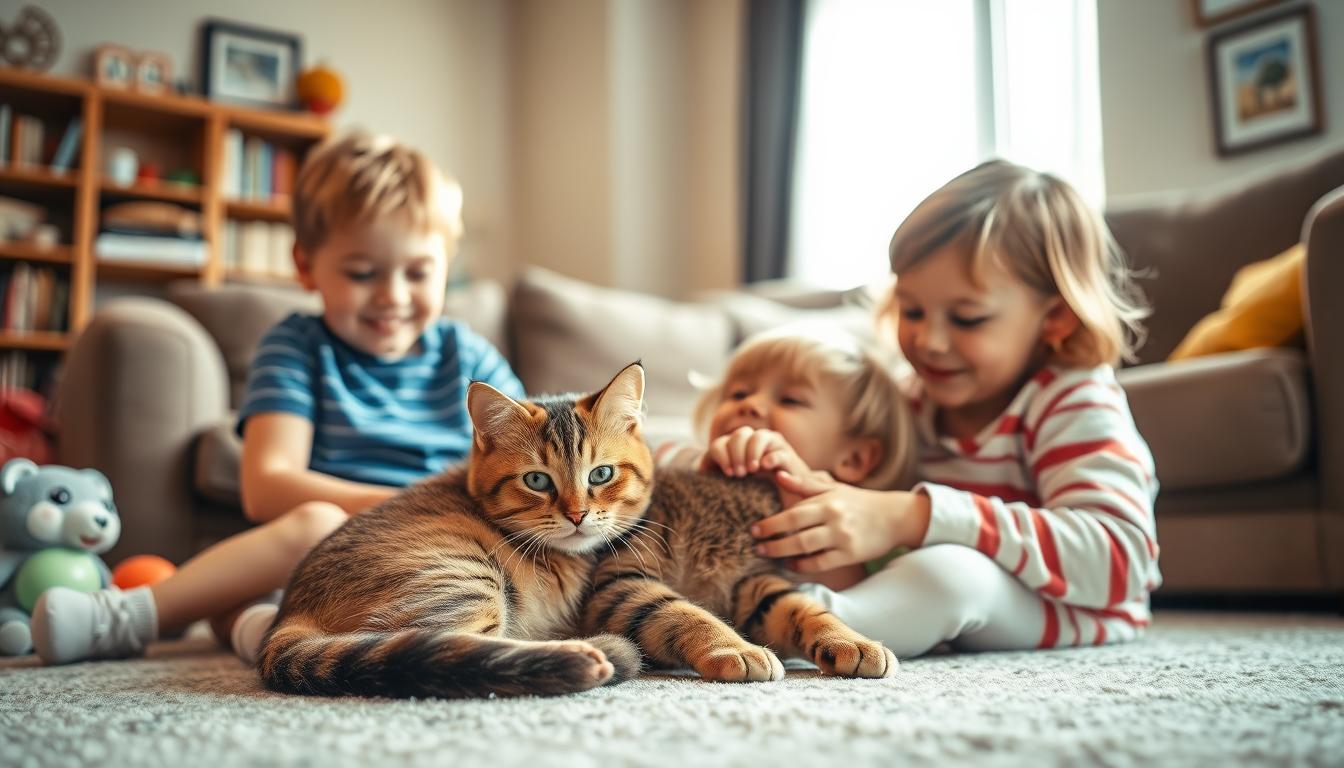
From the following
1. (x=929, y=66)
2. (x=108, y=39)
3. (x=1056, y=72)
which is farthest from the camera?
(x=108, y=39)

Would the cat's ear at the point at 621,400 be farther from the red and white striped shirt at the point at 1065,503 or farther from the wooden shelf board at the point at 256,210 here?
the wooden shelf board at the point at 256,210

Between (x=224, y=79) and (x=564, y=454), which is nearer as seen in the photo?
(x=564, y=454)

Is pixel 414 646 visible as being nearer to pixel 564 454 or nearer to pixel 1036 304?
pixel 564 454

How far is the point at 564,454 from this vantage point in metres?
1.04

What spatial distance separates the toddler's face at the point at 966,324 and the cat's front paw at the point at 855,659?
0.58m

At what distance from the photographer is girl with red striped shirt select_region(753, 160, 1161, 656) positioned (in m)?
1.15

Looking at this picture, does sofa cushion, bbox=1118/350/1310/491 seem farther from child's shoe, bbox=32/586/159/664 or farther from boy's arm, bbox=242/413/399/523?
child's shoe, bbox=32/586/159/664

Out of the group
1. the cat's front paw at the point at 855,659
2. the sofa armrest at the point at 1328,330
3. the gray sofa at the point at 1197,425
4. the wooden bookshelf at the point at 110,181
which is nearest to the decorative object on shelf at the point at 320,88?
the wooden bookshelf at the point at 110,181

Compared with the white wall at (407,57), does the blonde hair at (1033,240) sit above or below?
below

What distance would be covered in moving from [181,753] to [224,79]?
16.1ft

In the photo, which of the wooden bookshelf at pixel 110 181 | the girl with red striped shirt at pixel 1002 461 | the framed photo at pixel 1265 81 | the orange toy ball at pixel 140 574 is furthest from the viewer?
the wooden bookshelf at pixel 110 181

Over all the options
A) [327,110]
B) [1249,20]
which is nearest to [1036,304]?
[1249,20]

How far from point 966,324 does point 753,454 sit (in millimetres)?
428

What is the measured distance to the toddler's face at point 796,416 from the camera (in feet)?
4.47
